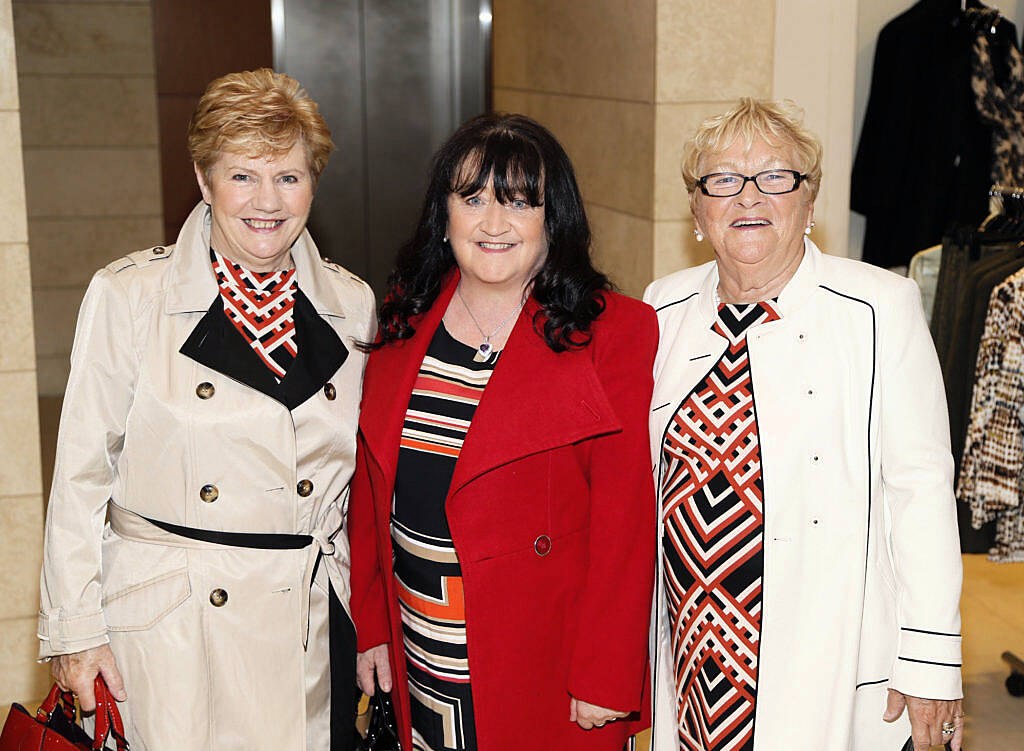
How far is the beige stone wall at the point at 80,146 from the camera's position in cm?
786

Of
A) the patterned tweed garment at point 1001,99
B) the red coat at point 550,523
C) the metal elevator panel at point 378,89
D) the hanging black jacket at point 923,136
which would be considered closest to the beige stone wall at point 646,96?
the hanging black jacket at point 923,136

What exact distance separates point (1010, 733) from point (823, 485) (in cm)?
231

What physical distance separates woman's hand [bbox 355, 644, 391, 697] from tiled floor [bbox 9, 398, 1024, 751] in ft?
4.86

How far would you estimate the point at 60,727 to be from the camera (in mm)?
2145

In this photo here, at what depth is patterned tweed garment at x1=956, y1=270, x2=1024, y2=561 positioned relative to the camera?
143 inches

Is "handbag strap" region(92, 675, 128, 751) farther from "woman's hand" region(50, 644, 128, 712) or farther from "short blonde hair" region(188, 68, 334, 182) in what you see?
"short blonde hair" region(188, 68, 334, 182)

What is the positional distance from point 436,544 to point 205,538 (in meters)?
0.48

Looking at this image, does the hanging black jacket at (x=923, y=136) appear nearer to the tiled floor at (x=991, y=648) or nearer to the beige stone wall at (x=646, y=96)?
the beige stone wall at (x=646, y=96)

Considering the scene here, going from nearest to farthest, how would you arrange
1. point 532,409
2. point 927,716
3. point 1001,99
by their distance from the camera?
point 927,716
point 532,409
point 1001,99

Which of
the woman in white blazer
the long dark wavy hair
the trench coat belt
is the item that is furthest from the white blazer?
the trench coat belt

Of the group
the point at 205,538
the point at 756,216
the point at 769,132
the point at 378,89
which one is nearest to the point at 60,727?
the point at 205,538

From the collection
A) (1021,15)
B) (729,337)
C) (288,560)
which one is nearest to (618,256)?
(1021,15)

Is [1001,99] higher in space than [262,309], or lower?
higher

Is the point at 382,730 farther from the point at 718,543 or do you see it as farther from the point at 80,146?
the point at 80,146
